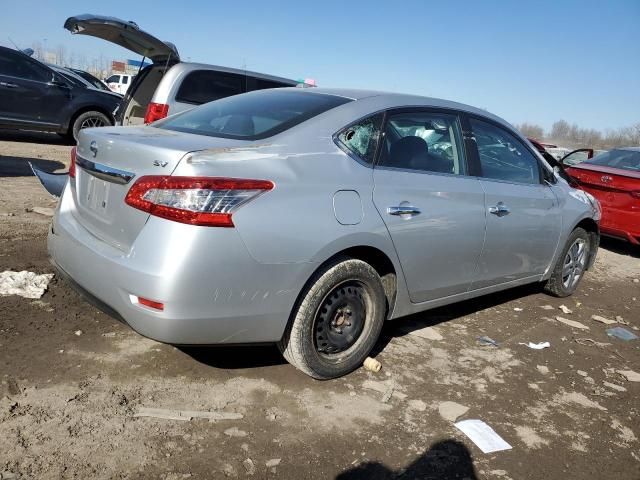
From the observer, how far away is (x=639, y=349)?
4.44m

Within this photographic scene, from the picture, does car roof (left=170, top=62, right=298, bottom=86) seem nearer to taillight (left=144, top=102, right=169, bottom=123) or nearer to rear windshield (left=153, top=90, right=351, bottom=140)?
taillight (left=144, top=102, right=169, bottom=123)

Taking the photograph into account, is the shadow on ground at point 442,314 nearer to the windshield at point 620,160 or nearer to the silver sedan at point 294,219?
the silver sedan at point 294,219

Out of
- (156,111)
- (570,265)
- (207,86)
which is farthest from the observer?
(207,86)

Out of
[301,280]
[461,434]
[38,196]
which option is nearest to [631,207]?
[461,434]

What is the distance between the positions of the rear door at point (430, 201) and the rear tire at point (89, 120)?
954 cm

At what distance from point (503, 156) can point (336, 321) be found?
6.80 ft

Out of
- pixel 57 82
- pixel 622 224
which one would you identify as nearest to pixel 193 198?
pixel 622 224

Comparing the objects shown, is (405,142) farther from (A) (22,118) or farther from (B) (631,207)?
(A) (22,118)

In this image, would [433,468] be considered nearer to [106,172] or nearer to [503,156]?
[106,172]

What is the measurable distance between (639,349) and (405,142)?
2717 mm

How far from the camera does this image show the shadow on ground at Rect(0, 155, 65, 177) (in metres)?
7.94

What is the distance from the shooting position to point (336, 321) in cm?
322

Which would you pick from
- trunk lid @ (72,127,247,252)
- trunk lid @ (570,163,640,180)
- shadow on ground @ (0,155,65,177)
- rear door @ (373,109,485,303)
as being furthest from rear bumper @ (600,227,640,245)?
shadow on ground @ (0,155,65,177)

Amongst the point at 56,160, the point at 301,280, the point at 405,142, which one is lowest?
the point at 56,160
